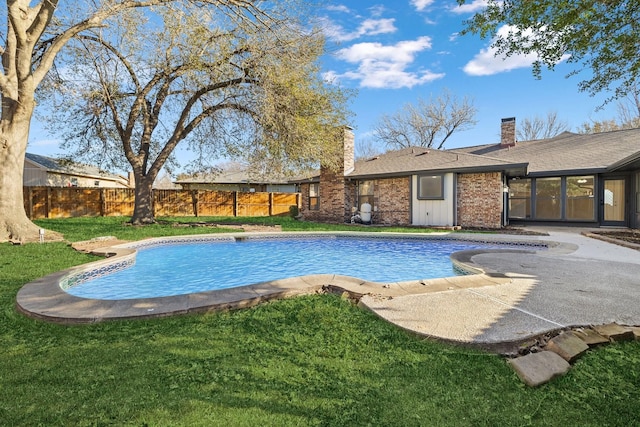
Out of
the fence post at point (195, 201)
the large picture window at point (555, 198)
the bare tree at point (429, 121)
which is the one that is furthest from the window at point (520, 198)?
the bare tree at point (429, 121)

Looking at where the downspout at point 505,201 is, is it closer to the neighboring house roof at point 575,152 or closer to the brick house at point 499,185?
the brick house at point 499,185

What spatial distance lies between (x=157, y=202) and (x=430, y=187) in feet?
52.1

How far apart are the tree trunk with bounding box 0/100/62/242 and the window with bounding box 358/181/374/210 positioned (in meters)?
12.6

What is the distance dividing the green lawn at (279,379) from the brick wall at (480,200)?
11.5 m

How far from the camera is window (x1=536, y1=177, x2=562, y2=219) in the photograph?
1473 centimetres

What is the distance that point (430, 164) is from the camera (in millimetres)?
15102

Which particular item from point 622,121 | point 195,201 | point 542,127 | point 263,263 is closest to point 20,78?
point 263,263

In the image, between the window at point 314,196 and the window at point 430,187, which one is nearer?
the window at point 430,187

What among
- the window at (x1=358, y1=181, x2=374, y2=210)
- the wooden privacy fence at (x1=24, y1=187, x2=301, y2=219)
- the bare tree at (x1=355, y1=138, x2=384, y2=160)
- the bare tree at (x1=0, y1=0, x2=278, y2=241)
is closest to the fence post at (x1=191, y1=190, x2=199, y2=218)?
the wooden privacy fence at (x1=24, y1=187, x2=301, y2=219)

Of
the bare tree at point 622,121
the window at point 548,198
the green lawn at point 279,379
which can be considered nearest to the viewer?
the green lawn at point 279,379

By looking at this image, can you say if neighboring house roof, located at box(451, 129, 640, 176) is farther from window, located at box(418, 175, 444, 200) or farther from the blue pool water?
the blue pool water

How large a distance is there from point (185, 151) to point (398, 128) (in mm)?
24005

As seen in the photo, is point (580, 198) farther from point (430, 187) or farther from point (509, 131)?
point (430, 187)

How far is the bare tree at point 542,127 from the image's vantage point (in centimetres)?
3130
